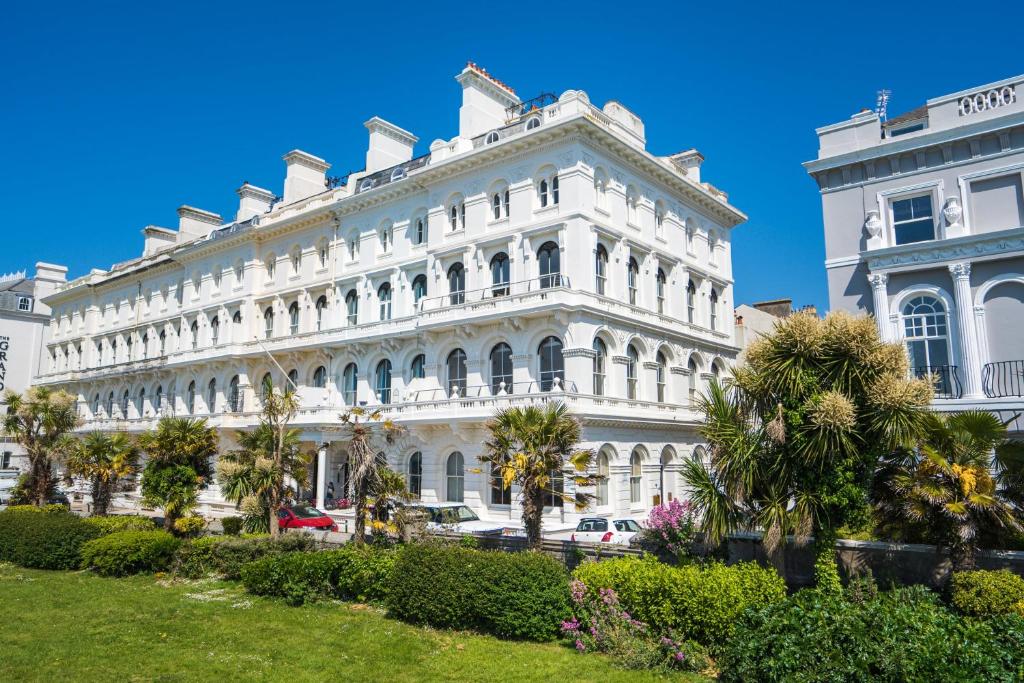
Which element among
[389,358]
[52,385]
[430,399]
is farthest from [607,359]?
[52,385]

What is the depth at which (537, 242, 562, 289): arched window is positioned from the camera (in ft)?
100.0

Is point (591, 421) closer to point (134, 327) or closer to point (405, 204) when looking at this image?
point (405, 204)

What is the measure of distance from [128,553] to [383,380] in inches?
682

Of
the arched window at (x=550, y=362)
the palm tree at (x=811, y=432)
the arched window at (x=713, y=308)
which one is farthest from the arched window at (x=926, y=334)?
the arched window at (x=713, y=308)

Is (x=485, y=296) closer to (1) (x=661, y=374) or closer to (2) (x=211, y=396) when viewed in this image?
(1) (x=661, y=374)

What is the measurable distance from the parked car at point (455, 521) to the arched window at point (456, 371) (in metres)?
5.96

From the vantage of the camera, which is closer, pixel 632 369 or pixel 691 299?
pixel 632 369

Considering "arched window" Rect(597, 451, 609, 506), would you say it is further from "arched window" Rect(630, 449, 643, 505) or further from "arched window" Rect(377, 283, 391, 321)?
"arched window" Rect(377, 283, 391, 321)

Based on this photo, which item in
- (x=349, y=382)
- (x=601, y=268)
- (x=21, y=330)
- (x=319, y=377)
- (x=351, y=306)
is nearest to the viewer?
(x=601, y=268)

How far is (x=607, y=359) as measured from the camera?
31.1m

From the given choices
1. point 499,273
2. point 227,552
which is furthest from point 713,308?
point 227,552

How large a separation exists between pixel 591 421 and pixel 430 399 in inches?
339

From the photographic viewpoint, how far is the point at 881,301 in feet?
67.3

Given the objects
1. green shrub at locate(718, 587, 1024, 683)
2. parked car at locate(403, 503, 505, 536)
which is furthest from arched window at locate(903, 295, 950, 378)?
parked car at locate(403, 503, 505, 536)
